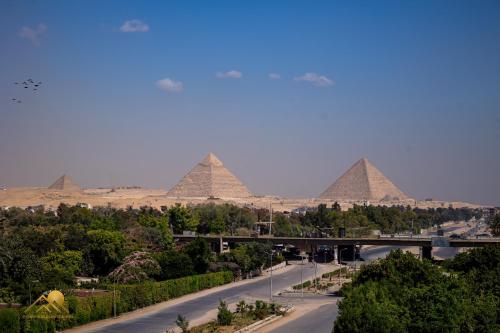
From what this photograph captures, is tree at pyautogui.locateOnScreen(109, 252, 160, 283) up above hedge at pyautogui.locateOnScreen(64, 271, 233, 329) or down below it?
above

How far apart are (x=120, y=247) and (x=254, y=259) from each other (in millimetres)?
13668

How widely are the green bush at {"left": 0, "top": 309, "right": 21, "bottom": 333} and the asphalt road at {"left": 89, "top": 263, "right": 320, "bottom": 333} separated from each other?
5.06 m

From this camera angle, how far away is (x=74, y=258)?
61.1 meters

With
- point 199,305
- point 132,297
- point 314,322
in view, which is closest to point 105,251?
point 199,305

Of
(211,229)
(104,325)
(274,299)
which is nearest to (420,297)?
(104,325)

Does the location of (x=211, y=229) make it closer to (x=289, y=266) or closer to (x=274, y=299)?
(x=289, y=266)

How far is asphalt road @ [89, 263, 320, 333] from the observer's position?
40.3 meters

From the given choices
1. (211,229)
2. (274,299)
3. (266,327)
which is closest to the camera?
(266,327)

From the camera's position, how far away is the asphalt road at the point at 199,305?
4031 cm

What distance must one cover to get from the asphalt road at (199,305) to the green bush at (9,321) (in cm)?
506

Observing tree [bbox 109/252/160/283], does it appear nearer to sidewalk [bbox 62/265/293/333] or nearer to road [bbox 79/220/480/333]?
sidewalk [bbox 62/265/293/333]

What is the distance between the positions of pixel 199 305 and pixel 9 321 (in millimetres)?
16824

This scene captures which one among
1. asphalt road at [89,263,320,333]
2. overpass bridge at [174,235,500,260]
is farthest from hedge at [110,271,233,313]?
overpass bridge at [174,235,500,260]

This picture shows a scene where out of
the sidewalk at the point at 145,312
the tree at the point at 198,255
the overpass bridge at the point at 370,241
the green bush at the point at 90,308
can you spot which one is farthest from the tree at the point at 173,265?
the overpass bridge at the point at 370,241
